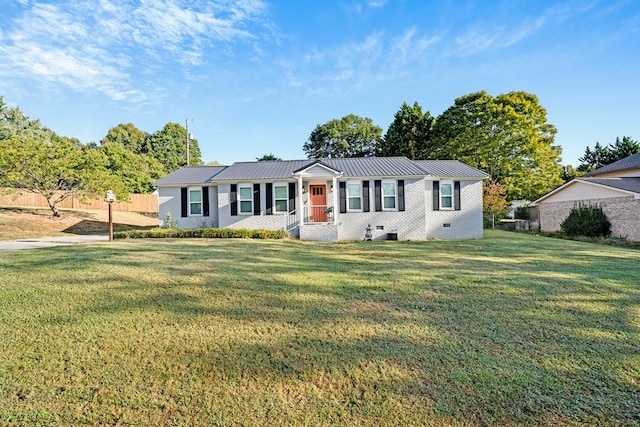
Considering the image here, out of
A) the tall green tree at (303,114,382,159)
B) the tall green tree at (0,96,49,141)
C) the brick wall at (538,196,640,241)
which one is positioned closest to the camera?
the brick wall at (538,196,640,241)

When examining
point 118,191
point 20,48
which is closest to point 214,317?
point 20,48

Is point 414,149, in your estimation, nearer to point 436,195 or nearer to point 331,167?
point 436,195

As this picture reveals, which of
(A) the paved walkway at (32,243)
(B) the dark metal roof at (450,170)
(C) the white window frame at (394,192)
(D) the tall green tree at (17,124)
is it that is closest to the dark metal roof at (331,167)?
(C) the white window frame at (394,192)

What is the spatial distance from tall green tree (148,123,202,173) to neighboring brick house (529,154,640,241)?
45690 mm

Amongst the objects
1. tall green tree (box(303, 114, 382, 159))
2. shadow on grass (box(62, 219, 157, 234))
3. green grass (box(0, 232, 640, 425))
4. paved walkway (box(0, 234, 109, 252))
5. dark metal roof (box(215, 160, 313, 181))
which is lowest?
green grass (box(0, 232, 640, 425))

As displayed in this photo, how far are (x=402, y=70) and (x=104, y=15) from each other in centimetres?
1292

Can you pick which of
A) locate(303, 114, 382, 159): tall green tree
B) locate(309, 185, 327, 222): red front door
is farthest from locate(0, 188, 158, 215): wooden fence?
locate(303, 114, 382, 159): tall green tree

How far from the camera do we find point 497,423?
84.4 inches

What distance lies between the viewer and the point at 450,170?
54.6ft

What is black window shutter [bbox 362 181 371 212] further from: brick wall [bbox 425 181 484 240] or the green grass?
the green grass

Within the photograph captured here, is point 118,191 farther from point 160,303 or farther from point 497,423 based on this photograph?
point 497,423

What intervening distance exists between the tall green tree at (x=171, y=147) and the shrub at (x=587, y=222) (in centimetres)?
4679

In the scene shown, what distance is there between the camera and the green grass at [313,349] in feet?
7.50

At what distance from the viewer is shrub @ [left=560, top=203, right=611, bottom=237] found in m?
16.9
